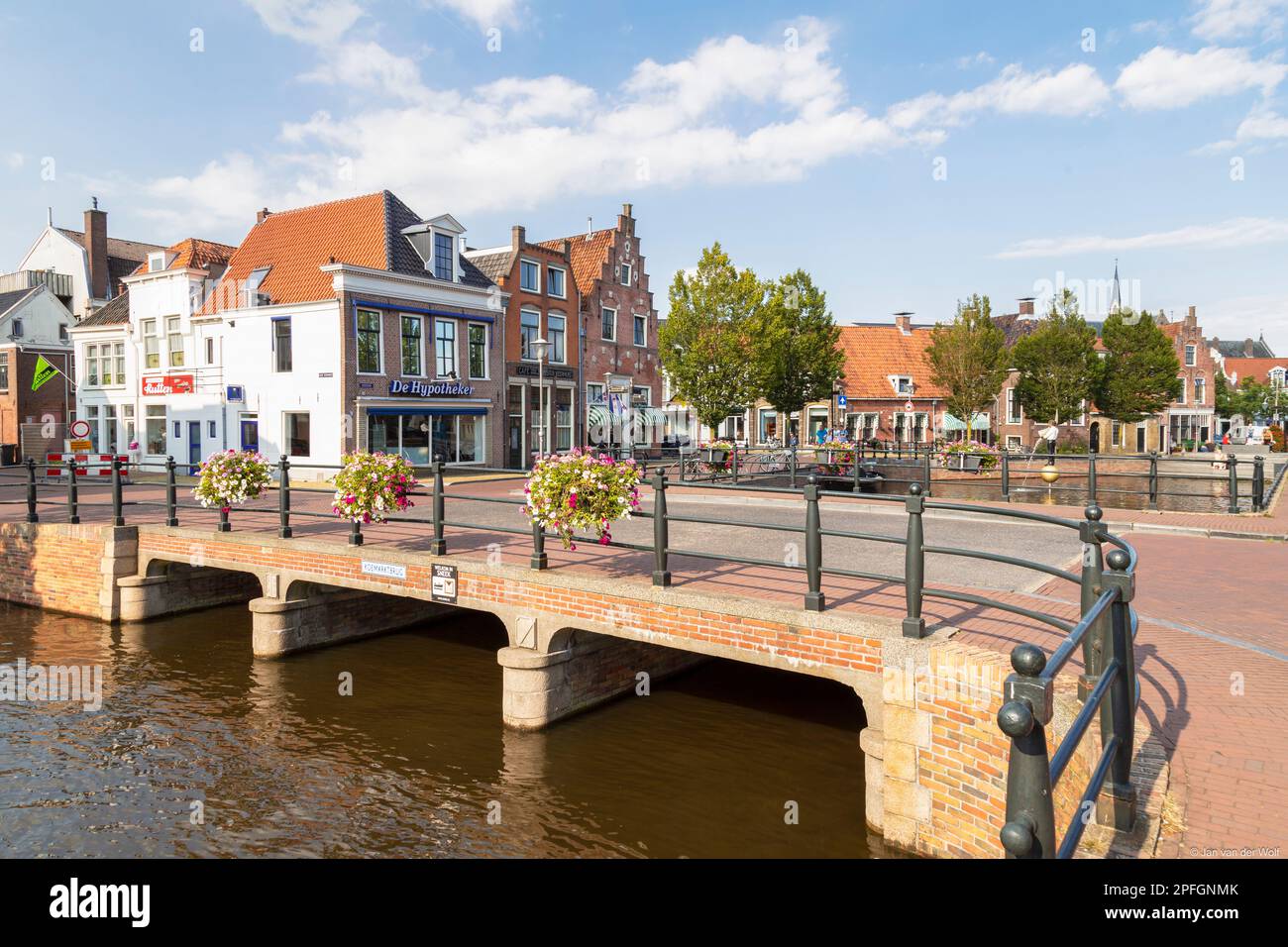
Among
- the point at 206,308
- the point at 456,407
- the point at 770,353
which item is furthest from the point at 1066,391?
the point at 206,308

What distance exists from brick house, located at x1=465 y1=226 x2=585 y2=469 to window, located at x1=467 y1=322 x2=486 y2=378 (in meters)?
1.26

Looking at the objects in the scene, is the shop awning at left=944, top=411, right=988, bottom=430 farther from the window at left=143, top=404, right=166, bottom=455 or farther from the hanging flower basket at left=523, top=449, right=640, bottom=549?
the hanging flower basket at left=523, top=449, right=640, bottom=549

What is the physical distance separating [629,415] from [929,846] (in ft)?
111

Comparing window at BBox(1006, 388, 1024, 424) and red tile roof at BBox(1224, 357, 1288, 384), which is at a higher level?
red tile roof at BBox(1224, 357, 1288, 384)

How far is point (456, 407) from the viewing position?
29.5m

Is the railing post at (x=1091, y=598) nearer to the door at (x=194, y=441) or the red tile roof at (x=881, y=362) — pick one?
the door at (x=194, y=441)

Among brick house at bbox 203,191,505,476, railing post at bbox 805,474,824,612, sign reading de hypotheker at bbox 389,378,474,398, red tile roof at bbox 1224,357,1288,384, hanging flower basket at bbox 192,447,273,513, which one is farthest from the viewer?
red tile roof at bbox 1224,357,1288,384

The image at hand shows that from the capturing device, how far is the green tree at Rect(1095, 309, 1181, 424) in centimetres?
4694

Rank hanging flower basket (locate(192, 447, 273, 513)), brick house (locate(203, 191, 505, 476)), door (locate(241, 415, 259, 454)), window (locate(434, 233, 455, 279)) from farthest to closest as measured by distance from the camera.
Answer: window (locate(434, 233, 455, 279)) → door (locate(241, 415, 259, 454)) → brick house (locate(203, 191, 505, 476)) → hanging flower basket (locate(192, 447, 273, 513))

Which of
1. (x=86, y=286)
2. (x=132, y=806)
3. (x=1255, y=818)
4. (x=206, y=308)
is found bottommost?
(x=132, y=806)

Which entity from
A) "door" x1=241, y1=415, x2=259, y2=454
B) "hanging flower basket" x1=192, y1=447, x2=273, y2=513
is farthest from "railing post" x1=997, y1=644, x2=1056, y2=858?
"door" x1=241, y1=415, x2=259, y2=454
